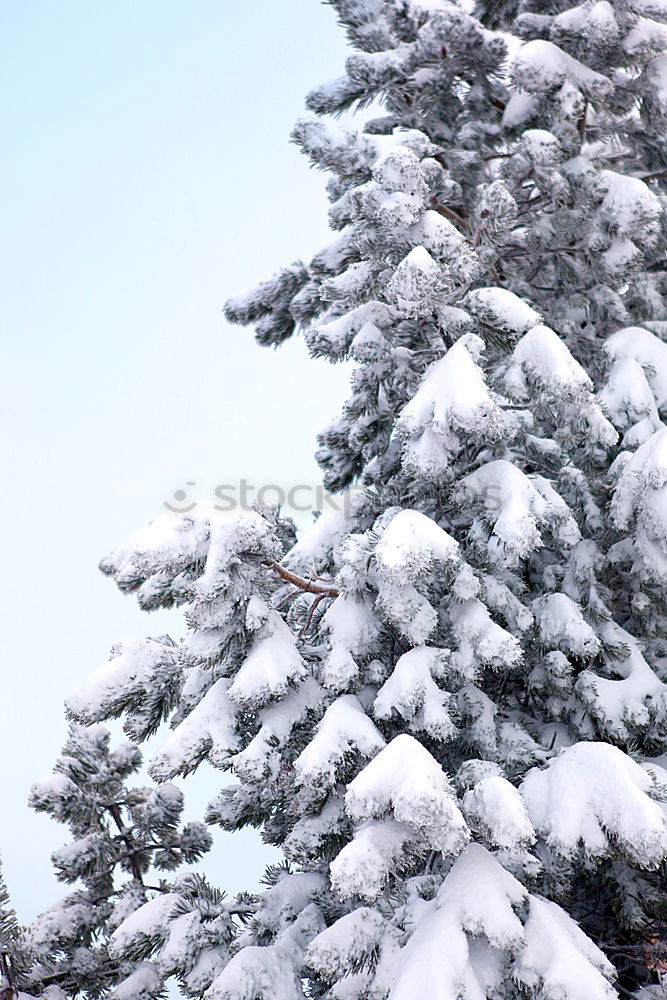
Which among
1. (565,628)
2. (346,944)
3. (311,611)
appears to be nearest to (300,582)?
(311,611)

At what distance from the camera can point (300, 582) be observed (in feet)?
17.0

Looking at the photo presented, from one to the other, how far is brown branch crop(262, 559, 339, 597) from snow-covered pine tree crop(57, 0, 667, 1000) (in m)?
0.03

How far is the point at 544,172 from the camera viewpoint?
20.5 feet

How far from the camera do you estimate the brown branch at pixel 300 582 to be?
489 cm

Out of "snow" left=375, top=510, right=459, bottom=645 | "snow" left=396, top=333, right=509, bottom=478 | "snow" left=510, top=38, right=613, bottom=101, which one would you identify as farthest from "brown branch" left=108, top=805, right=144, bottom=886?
"snow" left=510, top=38, right=613, bottom=101

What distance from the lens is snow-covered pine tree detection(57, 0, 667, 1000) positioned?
4.08 meters

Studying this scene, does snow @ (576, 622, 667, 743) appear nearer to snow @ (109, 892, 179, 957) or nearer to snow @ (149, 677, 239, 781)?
snow @ (149, 677, 239, 781)

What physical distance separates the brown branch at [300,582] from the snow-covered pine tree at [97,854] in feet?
7.21

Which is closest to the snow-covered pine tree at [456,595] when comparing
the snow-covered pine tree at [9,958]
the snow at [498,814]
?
the snow at [498,814]

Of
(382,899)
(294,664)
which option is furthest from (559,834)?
(294,664)

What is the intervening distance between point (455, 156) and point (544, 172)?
43.4 inches

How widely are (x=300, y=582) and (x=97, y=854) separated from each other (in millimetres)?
2953

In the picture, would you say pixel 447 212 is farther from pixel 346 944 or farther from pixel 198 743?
pixel 346 944

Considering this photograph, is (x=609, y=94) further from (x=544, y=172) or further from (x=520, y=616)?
(x=520, y=616)
